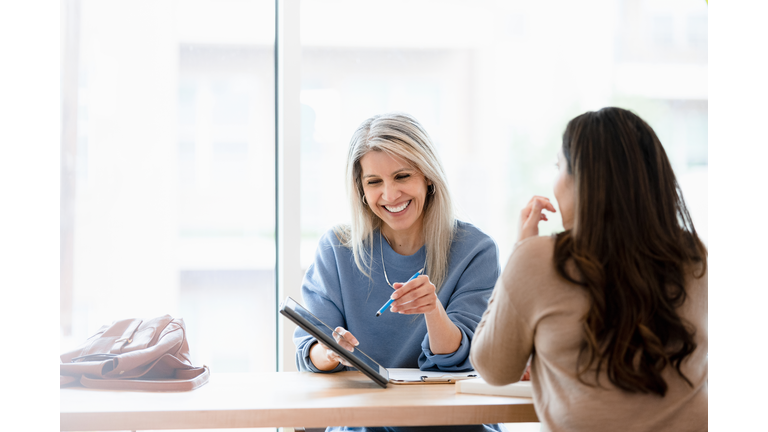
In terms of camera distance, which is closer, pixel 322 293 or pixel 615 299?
pixel 615 299

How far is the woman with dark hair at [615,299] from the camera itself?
934 mm

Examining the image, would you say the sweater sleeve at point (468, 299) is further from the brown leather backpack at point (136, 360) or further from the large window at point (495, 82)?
the large window at point (495, 82)

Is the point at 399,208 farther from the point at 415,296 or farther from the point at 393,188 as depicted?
the point at 415,296

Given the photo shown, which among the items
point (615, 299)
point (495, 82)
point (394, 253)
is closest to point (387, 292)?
point (394, 253)

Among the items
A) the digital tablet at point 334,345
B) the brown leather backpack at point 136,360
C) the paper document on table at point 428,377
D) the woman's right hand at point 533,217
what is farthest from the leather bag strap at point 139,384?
the woman's right hand at point 533,217

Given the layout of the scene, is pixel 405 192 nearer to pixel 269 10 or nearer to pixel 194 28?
pixel 269 10

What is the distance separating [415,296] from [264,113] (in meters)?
1.18

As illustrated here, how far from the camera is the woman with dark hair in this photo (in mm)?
934

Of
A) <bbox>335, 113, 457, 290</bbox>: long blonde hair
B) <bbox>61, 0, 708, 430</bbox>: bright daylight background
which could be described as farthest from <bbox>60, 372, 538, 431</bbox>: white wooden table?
<bbox>61, 0, 708, 430</bbox>: bright daylight background

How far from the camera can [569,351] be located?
96 centimetres

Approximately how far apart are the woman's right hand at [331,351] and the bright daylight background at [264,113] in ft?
2.08

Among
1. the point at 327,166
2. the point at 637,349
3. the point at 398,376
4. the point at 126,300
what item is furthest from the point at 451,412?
the point at 126,300

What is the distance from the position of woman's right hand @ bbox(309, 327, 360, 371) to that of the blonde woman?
0.14 feet

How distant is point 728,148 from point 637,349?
19.8 inches
